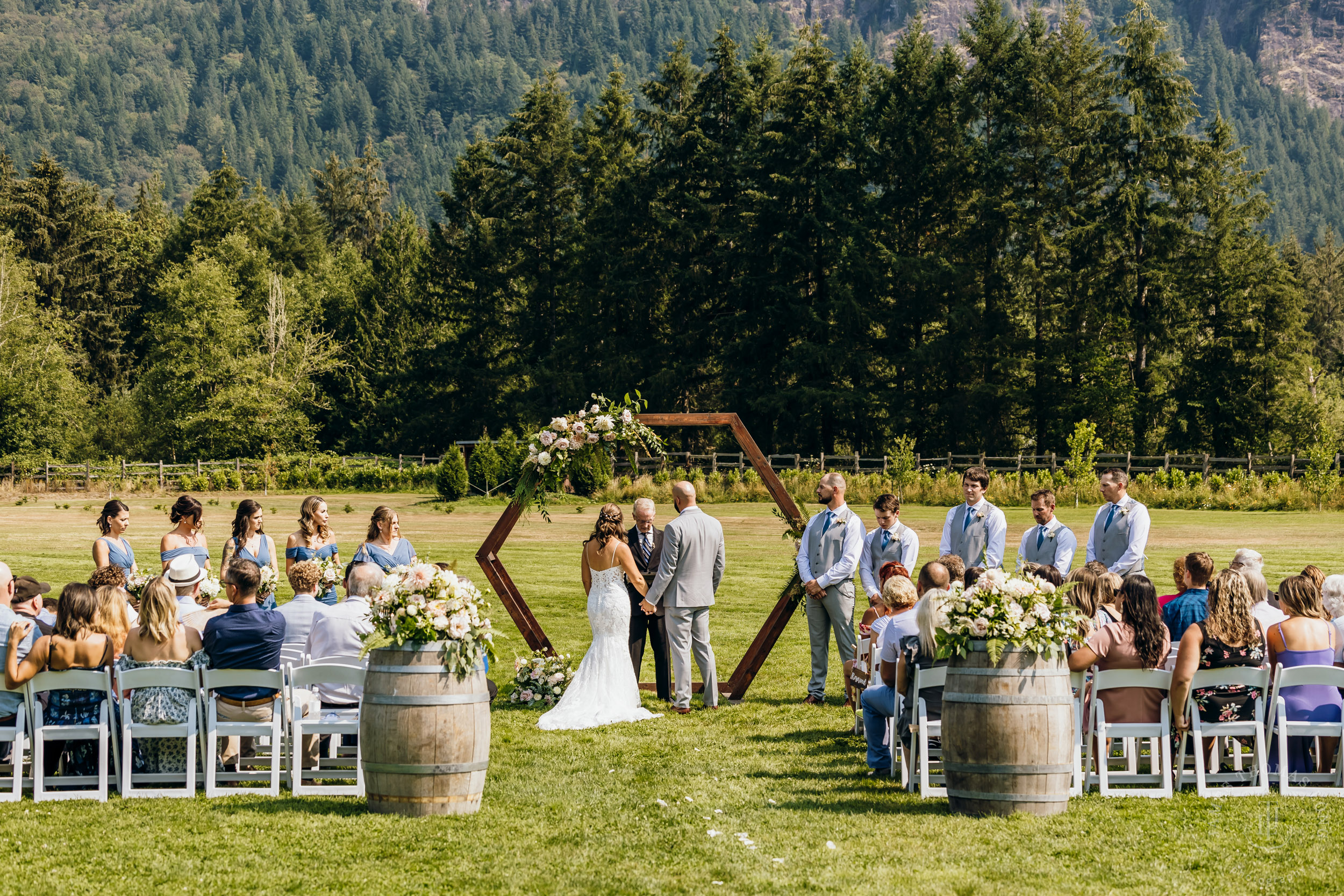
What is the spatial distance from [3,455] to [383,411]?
55.8 feet

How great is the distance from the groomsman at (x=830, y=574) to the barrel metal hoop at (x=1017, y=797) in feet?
12.2

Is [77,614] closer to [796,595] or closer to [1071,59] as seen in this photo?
[796,595]

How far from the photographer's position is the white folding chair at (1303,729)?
722cm

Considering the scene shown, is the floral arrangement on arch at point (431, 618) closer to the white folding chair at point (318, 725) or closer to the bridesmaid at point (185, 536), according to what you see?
the white folding chair at point (318, 725)

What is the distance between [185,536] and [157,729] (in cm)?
355

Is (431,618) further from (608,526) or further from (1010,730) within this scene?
(608,526)

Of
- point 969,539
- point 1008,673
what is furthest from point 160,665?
point 969,539

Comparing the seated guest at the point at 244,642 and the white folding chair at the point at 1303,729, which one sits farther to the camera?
the seated guest at the point at 244,642

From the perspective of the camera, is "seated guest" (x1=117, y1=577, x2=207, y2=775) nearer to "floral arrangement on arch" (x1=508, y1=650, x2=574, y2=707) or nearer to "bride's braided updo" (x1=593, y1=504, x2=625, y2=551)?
"bride's braided updo" (x1=593, y1=504, x2=625, y2=551)

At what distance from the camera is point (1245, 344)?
46375mm

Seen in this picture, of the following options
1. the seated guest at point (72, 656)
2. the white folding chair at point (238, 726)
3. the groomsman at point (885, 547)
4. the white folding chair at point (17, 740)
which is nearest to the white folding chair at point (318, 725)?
the white folding chair at point (238, 726)

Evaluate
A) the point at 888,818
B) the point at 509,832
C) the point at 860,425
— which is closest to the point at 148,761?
the point at 509,832

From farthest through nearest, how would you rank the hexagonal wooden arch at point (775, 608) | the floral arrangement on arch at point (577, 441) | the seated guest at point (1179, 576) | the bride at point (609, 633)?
the floral arrangement on arch at point (577, 441), the hexagonal wooden arch at point (775, 608), the bride at point (609, 633), the seated guest at point (1179, 576)

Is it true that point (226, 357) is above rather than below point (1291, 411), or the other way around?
above
